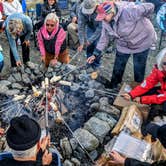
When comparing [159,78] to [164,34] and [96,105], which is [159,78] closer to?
[96,105]

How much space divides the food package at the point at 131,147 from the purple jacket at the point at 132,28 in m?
1.87

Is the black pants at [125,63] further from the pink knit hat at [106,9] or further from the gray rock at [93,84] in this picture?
the pink knit hat at [106,9]

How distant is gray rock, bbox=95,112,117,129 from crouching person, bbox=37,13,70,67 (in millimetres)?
1727

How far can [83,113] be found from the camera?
5246 mm

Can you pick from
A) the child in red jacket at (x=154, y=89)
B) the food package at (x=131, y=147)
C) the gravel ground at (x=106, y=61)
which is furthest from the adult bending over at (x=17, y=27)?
the food package at (x=131, y=147)

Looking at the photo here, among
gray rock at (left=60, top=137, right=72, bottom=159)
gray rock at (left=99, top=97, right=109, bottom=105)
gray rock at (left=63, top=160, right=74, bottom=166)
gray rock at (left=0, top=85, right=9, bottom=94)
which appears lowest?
gray rock at (left=63, top=160, right=74, bottom=166)

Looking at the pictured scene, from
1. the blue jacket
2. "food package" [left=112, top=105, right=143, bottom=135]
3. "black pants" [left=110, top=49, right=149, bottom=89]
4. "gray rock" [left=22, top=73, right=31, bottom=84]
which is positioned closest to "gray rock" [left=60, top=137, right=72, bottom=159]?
"food package" [left=112, top=105, right=143, bottom=135]

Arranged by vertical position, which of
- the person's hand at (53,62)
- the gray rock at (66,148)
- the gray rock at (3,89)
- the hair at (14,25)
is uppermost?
the hair at (14,25)

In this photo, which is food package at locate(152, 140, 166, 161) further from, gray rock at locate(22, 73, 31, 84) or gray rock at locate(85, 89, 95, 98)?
gray rock at locate(22, 73, 31, 84)

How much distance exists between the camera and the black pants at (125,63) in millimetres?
5752

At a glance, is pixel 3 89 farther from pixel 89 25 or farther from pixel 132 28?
pixel 132 28

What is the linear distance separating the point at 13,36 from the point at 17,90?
1.22 meters

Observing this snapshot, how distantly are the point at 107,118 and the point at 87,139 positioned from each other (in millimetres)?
557

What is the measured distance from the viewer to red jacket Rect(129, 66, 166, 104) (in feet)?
16.0
